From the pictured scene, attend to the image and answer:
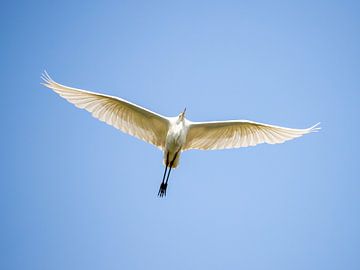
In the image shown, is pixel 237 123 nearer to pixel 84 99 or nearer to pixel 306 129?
pixel 306 129

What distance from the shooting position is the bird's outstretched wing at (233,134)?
24.7 metres

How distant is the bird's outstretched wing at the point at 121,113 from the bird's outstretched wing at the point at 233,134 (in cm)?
85

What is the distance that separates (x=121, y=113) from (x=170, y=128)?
1.42 m

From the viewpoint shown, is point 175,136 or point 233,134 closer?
point 175,136

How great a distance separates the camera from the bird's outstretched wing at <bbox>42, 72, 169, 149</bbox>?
2442cm

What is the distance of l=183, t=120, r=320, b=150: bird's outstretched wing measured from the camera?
24734 mm

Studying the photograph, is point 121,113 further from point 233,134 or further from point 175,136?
point 233,134

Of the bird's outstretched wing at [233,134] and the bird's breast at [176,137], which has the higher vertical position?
the bird's outstretched wing at [233,134]


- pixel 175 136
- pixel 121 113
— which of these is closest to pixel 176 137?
pixel 175 136

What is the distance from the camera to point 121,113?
24969mm

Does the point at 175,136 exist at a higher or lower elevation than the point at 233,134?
lower

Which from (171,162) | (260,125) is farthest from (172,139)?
(260,125)

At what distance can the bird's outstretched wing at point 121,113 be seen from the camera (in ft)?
80.1

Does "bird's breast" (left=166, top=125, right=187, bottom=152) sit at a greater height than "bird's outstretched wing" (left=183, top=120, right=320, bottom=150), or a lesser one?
lesser
